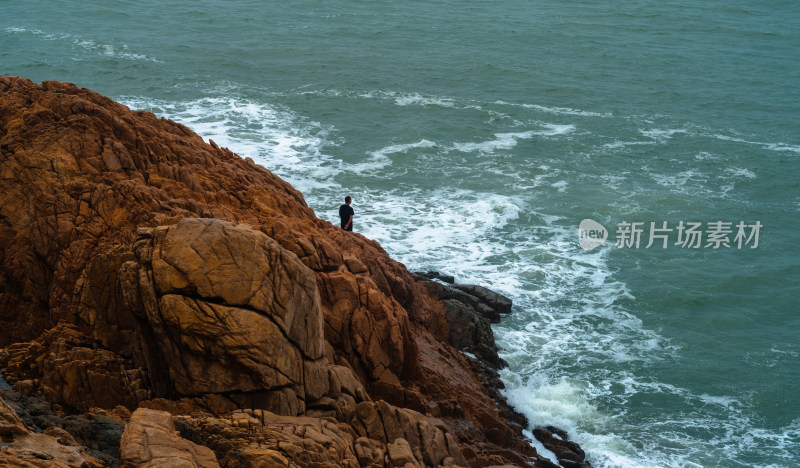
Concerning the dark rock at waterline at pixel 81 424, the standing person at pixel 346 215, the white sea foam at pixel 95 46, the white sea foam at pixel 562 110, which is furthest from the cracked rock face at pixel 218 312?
the white sea foam at pixel 95 46

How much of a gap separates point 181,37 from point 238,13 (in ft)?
26.3

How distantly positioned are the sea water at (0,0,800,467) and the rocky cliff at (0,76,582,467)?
23.3ft

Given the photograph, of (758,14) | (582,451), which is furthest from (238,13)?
(582,451)

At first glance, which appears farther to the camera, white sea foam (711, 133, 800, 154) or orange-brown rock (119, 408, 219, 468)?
white sea foam (711, 133, 800, 154)

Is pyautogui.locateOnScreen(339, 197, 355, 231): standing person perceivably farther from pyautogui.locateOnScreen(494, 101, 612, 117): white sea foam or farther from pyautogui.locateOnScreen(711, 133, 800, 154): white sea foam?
pyautogui.locateOnScreen(711, 133, 800, 154): white sea foam

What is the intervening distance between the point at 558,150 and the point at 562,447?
24.9 meters

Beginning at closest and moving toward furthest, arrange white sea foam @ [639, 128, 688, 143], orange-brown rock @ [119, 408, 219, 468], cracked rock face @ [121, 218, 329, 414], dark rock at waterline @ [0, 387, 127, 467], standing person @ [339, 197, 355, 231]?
orange-brown rock @ [119, 408, 219, 468] → dark rock at waterline @ [0, 387, 127, 467] → cracked rock face @ [121, 218, 329, 414] → standing person @ [339, 197, 355, 231] → white sea foam @ [639, 128, 688, 143]

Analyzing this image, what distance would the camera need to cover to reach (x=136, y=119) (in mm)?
20859

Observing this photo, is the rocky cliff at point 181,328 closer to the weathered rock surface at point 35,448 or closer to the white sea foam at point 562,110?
the weathered rock surface at point 35,448

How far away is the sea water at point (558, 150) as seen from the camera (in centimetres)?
2475

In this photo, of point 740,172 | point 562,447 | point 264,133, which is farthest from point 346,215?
point 740,172

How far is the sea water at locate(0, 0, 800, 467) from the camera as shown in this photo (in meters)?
24.7

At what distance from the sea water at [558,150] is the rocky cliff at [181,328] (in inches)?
279

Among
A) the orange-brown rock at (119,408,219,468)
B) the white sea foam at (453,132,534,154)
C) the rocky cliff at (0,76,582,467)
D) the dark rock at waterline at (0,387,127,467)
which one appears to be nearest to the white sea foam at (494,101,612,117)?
the white sea foam at (453,132,534,154)
